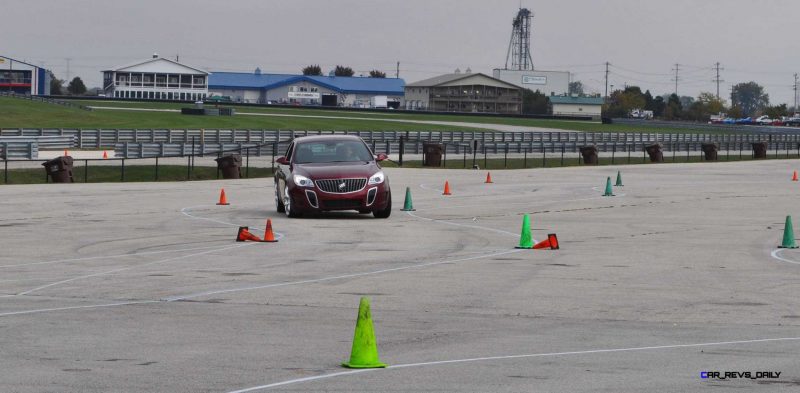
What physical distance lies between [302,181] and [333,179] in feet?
2.15

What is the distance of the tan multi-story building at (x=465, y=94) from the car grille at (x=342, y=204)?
6396 inches

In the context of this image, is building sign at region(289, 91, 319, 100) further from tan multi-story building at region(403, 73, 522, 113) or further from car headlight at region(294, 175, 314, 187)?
car headlight at region(294, 175, 314, 187)

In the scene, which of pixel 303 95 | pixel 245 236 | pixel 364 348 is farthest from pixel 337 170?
pixel 303 95

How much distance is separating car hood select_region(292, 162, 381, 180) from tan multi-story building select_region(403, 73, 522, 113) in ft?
531

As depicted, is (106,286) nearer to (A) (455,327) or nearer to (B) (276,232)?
(A) (455,327)

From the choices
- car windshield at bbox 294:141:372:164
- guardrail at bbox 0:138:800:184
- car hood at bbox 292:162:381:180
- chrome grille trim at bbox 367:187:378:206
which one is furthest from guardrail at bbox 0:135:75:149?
chrome grille trim at bbox 367:187:378:206

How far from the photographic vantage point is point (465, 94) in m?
188

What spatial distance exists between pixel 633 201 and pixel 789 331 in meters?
21.7

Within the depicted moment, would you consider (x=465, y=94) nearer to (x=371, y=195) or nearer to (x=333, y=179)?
(x=371, y=195)

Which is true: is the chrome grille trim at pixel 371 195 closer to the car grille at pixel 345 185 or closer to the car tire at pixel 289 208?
the car grille at pixel 345 185

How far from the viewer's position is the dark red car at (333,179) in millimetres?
24312

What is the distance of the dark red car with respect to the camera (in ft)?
79.8

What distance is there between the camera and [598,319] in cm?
1220

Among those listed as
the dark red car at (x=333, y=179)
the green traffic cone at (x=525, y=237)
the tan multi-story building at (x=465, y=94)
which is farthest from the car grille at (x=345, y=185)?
the tan multi-story building at (x=465, y=94)
